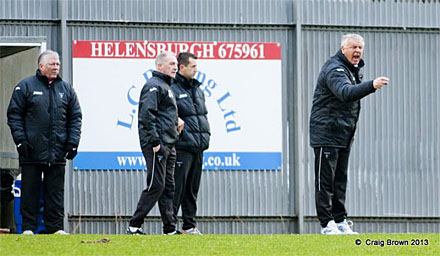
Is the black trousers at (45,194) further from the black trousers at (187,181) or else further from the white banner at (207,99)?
the white banner at (207,99)

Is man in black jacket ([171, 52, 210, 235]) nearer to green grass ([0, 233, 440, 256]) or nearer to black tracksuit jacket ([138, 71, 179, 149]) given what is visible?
black tracksuit jacket ([138, 71, 179, 149])

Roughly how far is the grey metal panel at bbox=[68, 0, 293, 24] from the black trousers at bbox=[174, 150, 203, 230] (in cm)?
298

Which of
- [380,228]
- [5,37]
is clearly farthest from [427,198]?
[5,37]

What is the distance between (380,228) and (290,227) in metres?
1.20

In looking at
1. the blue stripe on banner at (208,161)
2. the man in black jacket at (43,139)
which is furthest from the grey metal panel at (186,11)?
the man in black jacket at (43,139)

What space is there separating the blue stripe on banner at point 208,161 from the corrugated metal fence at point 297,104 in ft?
0.27

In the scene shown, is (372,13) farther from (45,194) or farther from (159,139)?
(45,194)

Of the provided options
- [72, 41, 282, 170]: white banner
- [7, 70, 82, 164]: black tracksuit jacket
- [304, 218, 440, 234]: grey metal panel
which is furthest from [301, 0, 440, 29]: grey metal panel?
[7, 70, 82, 164]: black tracksuit jacket

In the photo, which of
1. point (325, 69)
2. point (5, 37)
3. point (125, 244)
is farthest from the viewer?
point (5, 37)

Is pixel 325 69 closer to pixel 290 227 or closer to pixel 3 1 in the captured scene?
pixel 290 227

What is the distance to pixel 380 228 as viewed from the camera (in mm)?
14828

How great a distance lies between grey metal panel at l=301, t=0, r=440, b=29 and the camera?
14.8 metres

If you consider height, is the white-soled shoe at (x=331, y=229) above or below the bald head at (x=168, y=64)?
below

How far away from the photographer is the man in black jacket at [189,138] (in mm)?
11977
